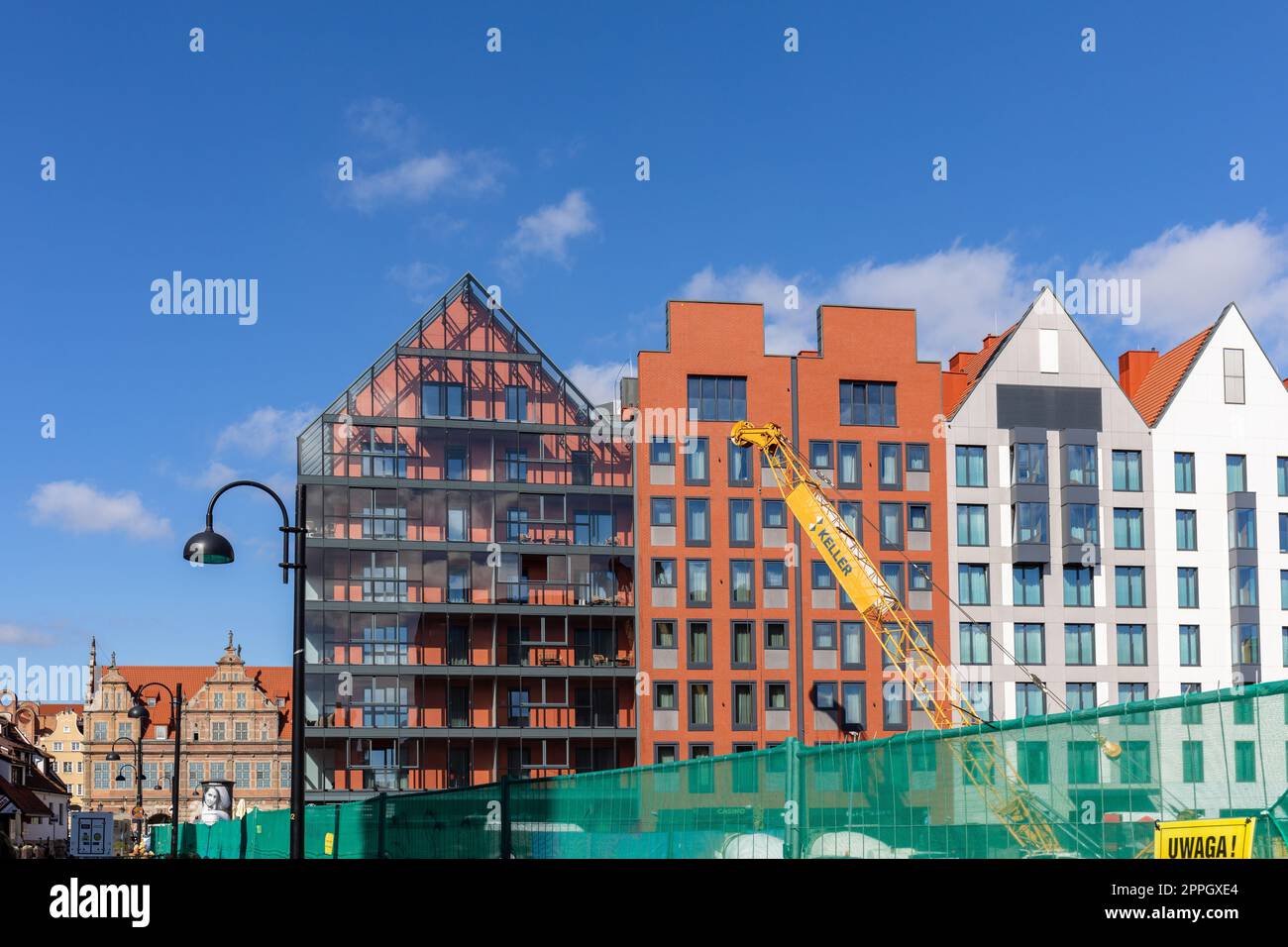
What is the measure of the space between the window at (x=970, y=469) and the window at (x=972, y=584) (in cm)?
391

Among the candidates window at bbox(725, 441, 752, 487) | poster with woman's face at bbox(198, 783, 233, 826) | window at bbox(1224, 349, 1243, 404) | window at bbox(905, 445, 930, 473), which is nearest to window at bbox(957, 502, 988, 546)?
window at bbox(905, 445, 930, 473)

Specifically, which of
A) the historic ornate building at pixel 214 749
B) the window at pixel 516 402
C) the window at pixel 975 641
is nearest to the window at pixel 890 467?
the window at pixel 975 641

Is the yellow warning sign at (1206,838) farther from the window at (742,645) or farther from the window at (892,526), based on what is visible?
the window at (892,526)

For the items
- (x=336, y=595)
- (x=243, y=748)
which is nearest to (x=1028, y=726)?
(x=336, y=595)

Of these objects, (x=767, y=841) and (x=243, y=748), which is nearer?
(x=767, y=841)

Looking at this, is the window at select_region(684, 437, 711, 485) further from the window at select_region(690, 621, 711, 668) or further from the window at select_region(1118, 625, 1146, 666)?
the window at select_region(1118, 625, 1146, 666)

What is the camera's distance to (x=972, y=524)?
230 ft

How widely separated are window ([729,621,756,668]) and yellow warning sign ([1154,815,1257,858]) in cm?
5852

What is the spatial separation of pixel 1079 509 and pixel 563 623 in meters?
24.6

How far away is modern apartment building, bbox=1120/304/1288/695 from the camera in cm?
6975

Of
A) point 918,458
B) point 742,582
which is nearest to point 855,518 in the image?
point 918,458

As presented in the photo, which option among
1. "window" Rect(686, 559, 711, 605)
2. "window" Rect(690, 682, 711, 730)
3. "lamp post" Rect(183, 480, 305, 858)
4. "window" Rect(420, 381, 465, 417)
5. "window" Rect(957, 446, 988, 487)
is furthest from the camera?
"window" Rect(957, 446, 988, 487)
